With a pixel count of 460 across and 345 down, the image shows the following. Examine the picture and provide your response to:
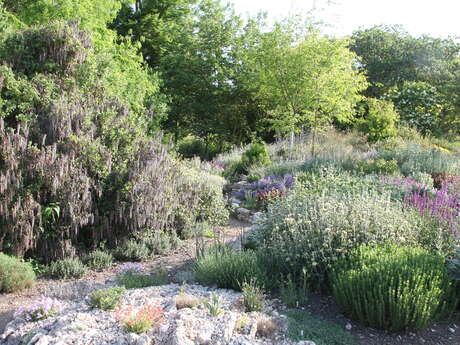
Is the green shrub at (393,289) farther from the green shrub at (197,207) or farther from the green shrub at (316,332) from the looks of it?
the green shrub at (197,207)

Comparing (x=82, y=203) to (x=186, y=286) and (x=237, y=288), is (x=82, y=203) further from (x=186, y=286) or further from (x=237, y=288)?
(x=237, y=288)

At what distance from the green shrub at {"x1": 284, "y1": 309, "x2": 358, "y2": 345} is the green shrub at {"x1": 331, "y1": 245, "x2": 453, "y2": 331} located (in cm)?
30

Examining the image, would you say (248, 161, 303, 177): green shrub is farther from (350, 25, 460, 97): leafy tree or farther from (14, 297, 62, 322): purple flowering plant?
(350, 25, 460, 97): leafy tree

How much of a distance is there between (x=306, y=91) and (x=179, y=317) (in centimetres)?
1253

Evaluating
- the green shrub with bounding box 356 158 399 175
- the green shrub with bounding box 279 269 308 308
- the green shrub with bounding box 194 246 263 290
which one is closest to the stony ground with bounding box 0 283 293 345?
the green shrub with bounding box 279 269 308 308

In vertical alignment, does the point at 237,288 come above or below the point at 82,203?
below

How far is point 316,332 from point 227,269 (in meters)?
1.27

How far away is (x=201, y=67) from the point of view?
19.2 meters

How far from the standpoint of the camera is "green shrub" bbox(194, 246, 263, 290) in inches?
179

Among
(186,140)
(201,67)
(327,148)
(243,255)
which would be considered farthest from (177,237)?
(186,140)

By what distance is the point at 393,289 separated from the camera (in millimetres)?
3670

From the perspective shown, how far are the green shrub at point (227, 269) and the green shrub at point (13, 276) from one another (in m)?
2.04

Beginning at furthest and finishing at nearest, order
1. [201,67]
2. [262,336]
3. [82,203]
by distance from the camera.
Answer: [201,67]
[82,203]
[262,336]

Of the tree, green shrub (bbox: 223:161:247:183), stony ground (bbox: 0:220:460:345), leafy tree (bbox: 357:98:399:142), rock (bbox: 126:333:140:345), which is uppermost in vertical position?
the tree
